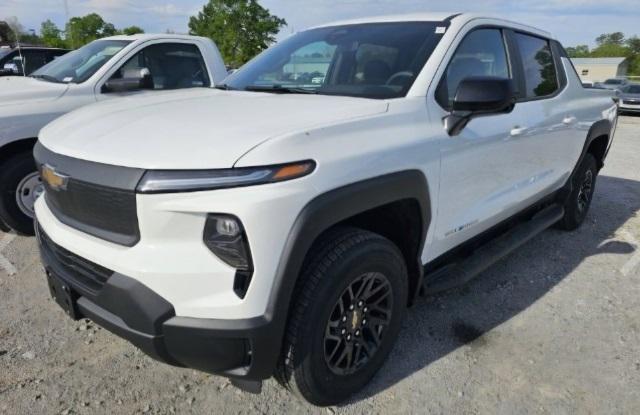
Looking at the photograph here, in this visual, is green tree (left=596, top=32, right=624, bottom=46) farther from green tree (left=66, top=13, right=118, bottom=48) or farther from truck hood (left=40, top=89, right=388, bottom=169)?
truck hood (left=40, top=89, right=388, bottom=169)

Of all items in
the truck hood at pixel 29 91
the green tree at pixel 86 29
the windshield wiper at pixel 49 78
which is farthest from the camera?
the green tree at pixel 86 29

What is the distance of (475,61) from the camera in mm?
2965

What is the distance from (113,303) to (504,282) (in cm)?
289

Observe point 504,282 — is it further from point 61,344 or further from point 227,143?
point 61,344

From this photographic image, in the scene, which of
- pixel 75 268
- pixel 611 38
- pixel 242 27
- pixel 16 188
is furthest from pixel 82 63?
pixel 611 38

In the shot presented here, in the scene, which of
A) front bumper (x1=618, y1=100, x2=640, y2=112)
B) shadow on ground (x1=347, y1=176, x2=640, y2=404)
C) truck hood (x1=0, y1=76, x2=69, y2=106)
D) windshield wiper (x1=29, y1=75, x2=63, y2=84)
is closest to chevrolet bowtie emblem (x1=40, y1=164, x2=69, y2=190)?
shadow on ground (x1=347, y1=176, x2=640, y2=404)

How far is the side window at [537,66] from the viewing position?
3.54 metres

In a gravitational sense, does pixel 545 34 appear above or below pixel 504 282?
above

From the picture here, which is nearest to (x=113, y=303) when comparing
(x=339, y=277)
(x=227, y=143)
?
(x=227, y=143)

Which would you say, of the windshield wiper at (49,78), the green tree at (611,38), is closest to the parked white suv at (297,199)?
the windshield wiper at (49,78)

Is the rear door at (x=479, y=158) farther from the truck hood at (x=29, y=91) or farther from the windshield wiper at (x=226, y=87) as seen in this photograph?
the truck hood at (x=29, y=91)

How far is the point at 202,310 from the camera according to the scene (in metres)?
1.80

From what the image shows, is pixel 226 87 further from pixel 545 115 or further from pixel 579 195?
pixel 579 195

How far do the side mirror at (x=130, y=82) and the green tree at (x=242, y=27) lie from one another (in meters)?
39.8
